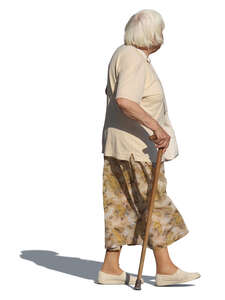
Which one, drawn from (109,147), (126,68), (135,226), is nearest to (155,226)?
(135,226)

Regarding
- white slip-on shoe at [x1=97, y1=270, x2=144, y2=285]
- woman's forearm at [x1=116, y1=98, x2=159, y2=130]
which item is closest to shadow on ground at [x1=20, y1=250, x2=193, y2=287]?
white slip-on shoe at [x1=97, y1=270, x2=144, y2=285]

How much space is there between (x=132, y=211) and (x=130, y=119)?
768 millimetres

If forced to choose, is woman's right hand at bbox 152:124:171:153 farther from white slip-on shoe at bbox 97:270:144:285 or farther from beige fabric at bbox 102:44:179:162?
white slip-on shoe at bbox 97:270:144:285

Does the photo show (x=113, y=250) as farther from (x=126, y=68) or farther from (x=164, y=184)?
(x=126, y=68)

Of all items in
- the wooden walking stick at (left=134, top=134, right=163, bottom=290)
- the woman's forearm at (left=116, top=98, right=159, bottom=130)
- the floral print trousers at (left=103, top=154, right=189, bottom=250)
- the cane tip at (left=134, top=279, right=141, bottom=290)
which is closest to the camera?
the woman's forearm at (left=116, top=98, right=159, bottom=130)

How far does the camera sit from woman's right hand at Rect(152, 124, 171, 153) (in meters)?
8.65

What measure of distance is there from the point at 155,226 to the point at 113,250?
1.36ft

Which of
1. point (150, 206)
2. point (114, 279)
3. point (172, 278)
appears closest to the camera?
point (150, 206)

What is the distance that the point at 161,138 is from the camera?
8.66m

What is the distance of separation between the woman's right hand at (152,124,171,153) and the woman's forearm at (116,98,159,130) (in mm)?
34

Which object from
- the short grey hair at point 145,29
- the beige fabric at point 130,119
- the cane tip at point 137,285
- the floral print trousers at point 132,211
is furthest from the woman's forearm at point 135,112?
the cane tip at point 137,285

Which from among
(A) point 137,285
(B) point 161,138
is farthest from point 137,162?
(A) point 137,285

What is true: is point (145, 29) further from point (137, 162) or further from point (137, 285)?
point (137, 285)

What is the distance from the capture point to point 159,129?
28.4ft
